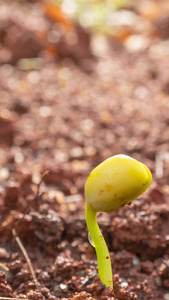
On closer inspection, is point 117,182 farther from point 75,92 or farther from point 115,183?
point 75,92

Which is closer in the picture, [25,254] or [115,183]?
[115,183]

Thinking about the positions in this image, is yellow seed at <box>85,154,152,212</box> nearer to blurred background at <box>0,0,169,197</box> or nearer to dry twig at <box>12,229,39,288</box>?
dry twig at <box>12,229,39,288</box>

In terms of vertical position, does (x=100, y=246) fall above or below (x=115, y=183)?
below

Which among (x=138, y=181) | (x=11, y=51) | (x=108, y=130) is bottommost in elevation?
(x=108, y=130)

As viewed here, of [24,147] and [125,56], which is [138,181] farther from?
[125,56]

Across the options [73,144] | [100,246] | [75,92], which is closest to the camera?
[100,246]

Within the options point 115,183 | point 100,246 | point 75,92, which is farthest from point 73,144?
point 115,183

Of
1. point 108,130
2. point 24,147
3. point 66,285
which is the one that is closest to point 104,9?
point 108,130
